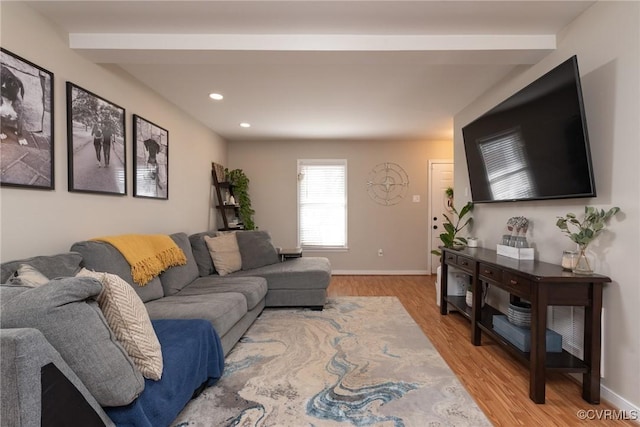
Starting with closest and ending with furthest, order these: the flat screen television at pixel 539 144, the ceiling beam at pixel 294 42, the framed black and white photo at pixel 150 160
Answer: the flat screen television at pixel 539 144 < the ceiling beam at pixel 294 42 < the framed black and white photo at pixel 150 160

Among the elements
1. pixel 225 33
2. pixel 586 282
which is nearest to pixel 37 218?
pixel 225 33

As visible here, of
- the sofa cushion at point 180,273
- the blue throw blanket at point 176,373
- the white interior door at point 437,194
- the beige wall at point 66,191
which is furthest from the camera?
the white interior door at point 437,194

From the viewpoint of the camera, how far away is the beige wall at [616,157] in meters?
1.69

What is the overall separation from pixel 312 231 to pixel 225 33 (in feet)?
12.7

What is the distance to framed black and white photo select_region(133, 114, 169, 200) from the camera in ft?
9.64

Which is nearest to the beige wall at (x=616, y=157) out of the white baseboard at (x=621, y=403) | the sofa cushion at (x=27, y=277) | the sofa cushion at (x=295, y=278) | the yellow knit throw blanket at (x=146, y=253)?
the white baseboard at (x=621, y=403)

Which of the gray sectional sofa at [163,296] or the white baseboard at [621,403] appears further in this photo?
the white baseboard at [621,403]

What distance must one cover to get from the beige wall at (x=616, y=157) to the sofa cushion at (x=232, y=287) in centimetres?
254

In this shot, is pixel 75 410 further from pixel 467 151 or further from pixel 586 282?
pixel 467 151

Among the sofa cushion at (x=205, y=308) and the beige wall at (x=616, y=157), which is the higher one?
the beige wall at (x=616, y=157)

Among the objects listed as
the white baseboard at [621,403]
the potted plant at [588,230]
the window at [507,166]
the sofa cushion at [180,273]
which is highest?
the window at [507,166]

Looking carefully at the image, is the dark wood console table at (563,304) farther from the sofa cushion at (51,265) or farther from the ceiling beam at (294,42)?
the sofa cushion at (51,265)

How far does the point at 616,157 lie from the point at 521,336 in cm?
125

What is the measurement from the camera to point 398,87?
313 centimetres
